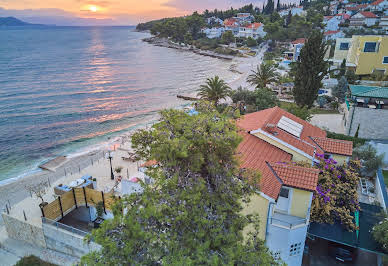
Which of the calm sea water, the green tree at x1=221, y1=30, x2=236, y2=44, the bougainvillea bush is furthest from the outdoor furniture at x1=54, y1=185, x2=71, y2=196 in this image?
the green tree at x1=221, y1=30, x2=236, y2=44

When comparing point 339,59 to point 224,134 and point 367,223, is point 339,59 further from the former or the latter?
point 224,134

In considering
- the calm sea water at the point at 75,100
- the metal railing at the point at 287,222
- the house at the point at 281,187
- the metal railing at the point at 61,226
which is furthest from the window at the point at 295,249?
the calm sea water at the point at 75,100

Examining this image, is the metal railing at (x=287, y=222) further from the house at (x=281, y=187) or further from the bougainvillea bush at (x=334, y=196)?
the bougainvillea bush at (x=334, y=196)

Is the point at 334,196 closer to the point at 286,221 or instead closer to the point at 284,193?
the point at 284,193

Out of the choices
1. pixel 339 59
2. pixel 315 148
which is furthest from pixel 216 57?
pixel 315 148

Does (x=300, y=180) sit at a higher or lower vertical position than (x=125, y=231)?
lower
